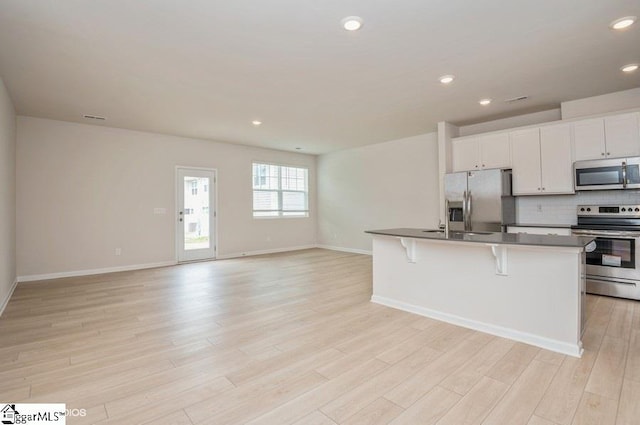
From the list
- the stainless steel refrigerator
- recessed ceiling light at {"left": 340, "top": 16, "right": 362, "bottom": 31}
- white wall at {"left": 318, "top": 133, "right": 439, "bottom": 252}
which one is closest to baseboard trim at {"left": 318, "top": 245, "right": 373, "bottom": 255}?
white wall at {"left": 318, "top": 133, "right": 439, "bottom": 252}

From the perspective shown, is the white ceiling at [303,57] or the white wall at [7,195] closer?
the white ceiling at [303,57]

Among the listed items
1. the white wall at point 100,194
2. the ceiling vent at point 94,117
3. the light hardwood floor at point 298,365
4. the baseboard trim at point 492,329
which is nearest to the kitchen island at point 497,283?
the baseboard trim at point 492,329

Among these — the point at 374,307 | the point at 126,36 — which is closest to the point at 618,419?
the point at 374,307

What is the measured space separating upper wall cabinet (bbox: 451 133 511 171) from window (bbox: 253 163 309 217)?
14.7 ft

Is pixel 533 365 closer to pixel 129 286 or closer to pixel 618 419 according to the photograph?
pixel 618 419

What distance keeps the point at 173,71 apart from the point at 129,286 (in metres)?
3.31

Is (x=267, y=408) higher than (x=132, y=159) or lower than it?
lower

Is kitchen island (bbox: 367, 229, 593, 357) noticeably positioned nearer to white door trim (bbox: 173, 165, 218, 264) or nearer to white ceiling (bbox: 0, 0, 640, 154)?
white ceiling (bbox: 0, 0, 640, 154)

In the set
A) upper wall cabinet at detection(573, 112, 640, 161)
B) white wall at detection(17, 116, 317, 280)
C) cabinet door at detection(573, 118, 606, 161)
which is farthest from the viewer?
white wall at detection(17, 116, 317, 280)

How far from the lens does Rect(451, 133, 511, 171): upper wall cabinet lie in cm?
504

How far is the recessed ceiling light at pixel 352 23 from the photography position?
258cm

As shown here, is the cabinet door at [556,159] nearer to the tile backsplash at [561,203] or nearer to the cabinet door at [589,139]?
the cabinet door at [589,139]

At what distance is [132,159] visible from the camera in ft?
20.3

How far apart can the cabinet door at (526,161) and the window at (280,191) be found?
5447mm
